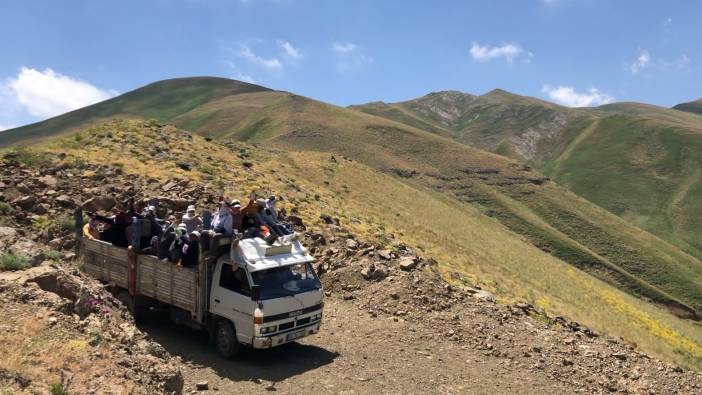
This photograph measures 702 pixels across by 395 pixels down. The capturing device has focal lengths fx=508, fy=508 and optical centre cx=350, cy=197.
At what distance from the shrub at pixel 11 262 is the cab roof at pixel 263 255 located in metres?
4.13

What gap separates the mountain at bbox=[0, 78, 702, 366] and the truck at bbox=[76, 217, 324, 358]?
12.7 metres

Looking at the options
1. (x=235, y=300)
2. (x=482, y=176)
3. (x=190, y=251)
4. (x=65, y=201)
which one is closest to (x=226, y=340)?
(x=235, y=300)

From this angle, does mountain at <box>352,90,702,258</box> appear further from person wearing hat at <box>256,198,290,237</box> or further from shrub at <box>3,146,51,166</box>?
shrub at <box>3,146,51,166</box>

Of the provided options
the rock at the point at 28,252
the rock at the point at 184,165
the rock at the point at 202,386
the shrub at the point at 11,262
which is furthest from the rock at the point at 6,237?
the rock at the point at 184,165

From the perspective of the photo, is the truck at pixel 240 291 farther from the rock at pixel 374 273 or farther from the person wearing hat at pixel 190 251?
the rock at pixel 374 273

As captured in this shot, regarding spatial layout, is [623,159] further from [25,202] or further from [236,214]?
[25,202]

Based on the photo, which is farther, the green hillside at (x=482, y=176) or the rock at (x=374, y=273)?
the green hillside at (x=482, y=176)

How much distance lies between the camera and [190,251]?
1233cm

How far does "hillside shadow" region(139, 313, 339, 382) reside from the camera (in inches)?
448

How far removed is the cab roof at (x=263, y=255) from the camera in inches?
452

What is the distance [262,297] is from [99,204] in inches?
449

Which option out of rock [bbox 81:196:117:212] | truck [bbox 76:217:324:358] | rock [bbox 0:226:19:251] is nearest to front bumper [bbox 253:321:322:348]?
truck [bbox 76:217:324:358]

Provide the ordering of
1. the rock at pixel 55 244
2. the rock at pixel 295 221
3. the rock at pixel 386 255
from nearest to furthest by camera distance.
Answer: the rock at pixel 55 244, the rock at pixel 386 255, the rock at pixel 295 221

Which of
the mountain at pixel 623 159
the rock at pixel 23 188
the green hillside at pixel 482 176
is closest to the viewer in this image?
the rock at pixel 23 188
